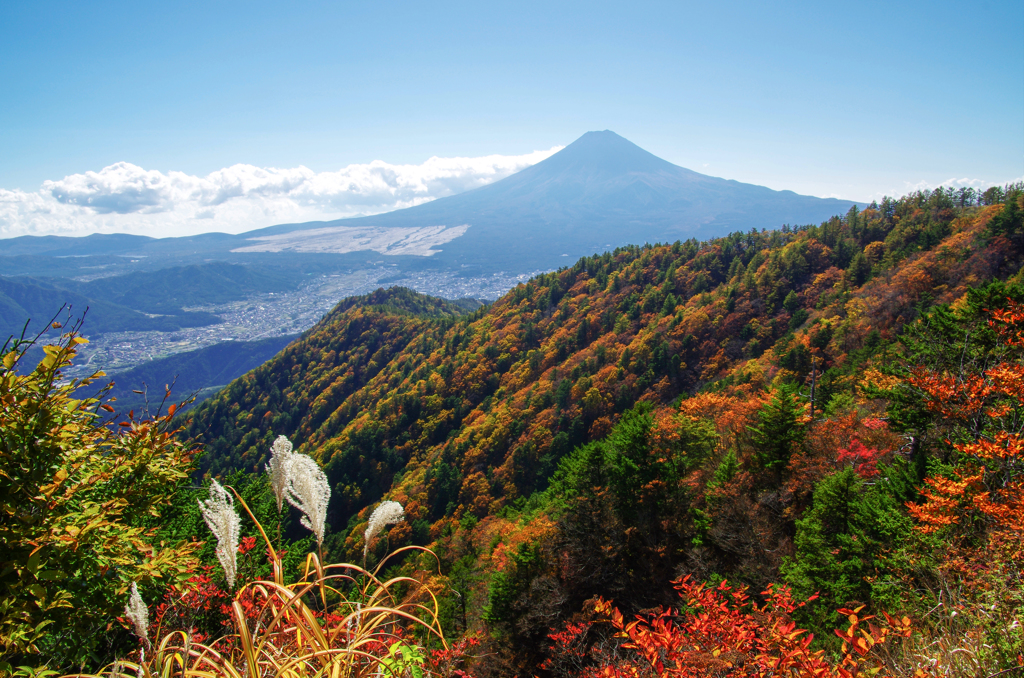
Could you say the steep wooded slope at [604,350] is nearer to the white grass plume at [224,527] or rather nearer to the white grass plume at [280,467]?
the white grass plume at [280,467]

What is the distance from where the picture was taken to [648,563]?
18.3 meters

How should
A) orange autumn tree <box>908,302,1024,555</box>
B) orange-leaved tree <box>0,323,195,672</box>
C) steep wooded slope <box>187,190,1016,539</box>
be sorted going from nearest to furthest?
orange-leaved tree <box>0,323,195,672</box> → orange autumn tree <box>908,302,1024,555</box> → steep wooded slope <box>187,190,1016,539</box>

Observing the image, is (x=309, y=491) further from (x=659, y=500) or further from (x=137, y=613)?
(x=659, y=500)

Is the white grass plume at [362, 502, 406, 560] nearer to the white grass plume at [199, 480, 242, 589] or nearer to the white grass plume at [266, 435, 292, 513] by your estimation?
the white grass plume at [266, 435, 292, 513]

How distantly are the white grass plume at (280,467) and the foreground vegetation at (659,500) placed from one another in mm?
50

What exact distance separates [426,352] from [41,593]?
86.2 metres

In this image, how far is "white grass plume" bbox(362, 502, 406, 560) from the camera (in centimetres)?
214

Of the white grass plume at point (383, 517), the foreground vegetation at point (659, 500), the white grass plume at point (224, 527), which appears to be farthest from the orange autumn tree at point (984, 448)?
the white grass plume at point (224, 527)

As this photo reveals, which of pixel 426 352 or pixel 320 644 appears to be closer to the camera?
pixel 320 644

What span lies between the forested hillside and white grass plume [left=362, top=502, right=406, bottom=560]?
981mm

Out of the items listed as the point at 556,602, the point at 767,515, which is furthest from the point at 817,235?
the point at 556,602

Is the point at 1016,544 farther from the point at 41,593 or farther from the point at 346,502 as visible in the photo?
the point at 346,502

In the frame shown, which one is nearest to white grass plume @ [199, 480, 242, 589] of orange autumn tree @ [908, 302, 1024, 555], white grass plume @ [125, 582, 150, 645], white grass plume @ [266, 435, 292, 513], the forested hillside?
white grass plume @ [266, 435, 292, 513]

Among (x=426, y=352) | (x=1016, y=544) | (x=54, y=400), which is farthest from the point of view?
(x=426, y=352)
